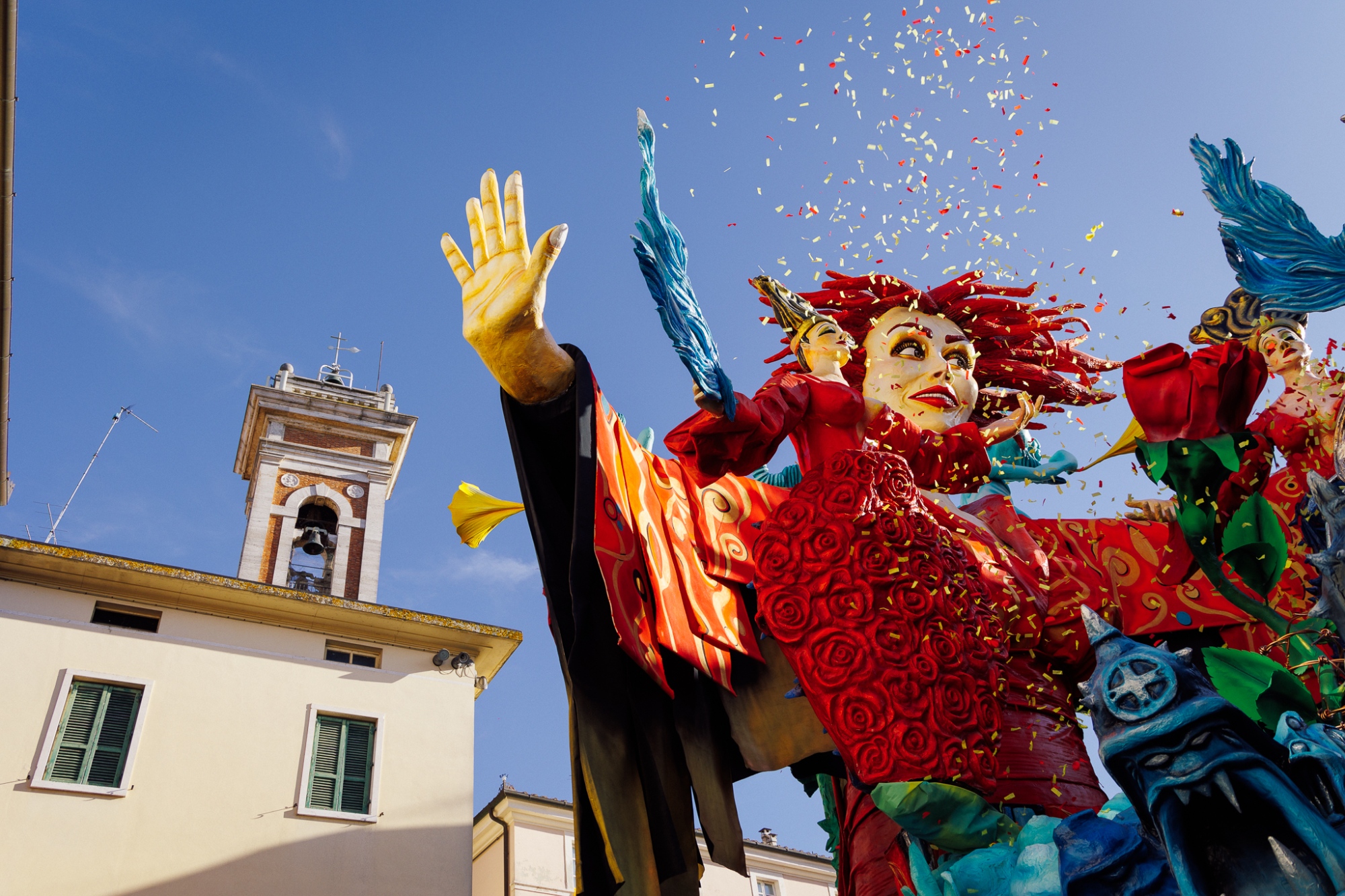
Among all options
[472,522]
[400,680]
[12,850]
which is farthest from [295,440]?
[472,522]

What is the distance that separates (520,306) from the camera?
177 inches

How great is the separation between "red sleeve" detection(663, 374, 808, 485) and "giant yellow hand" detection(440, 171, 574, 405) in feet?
2.33

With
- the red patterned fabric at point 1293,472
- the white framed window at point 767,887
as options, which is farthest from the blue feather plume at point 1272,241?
the white framed window at point 767,887

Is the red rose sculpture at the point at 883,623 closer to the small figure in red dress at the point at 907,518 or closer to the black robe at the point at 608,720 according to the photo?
the small figure in red dress at the point at 907,518

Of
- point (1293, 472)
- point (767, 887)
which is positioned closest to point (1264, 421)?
point (1293, 472)

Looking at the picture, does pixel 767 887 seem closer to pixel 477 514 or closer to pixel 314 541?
pixel 314 541

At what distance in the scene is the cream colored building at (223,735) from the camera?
1163 centimetres

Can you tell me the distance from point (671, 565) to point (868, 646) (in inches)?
34.3

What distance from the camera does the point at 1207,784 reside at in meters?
2.83

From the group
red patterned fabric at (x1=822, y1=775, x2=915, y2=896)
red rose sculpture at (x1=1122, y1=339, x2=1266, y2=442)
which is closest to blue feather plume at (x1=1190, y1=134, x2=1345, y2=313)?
red rose sculpture at (x1=1122, y1=339, x2=1266, y2=442)

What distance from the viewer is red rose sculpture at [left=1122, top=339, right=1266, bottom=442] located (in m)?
4.71

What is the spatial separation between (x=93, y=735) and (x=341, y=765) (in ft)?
8.18

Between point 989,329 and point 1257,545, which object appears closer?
point 1257,545

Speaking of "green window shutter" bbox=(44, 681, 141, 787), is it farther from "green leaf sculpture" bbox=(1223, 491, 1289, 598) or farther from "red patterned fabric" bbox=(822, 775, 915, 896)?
"green leaf sculpture" bbox=(1223, 491, 1289, 598)
